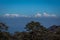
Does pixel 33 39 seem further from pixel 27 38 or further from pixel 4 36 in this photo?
pixel 4 36

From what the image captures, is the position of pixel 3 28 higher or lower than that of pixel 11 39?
higher

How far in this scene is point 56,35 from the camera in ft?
127

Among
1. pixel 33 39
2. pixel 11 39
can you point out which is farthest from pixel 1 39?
pixel 33 39

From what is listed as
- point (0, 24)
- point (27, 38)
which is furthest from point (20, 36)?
point (0, 24)

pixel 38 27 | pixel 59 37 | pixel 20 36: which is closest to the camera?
pixel 59 37

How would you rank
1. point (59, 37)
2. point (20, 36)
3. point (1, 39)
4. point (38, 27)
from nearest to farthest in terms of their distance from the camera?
point (1, 39), point (59, 37), point (20, 36), point (38, 27)

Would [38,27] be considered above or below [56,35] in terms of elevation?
above

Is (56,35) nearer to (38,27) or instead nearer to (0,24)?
(38,27)

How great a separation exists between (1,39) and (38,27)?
1151 centimetres

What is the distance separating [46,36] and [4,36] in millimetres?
8850

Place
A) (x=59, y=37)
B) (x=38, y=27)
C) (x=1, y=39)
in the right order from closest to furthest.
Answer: (x=1, y=39), (x=59, y=37), (x=38, y=27)

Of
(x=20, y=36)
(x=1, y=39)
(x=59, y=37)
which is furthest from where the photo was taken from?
(x=20, y=36)

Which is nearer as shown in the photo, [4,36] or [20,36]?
[4,36]

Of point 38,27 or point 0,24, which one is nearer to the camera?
point 0,24
